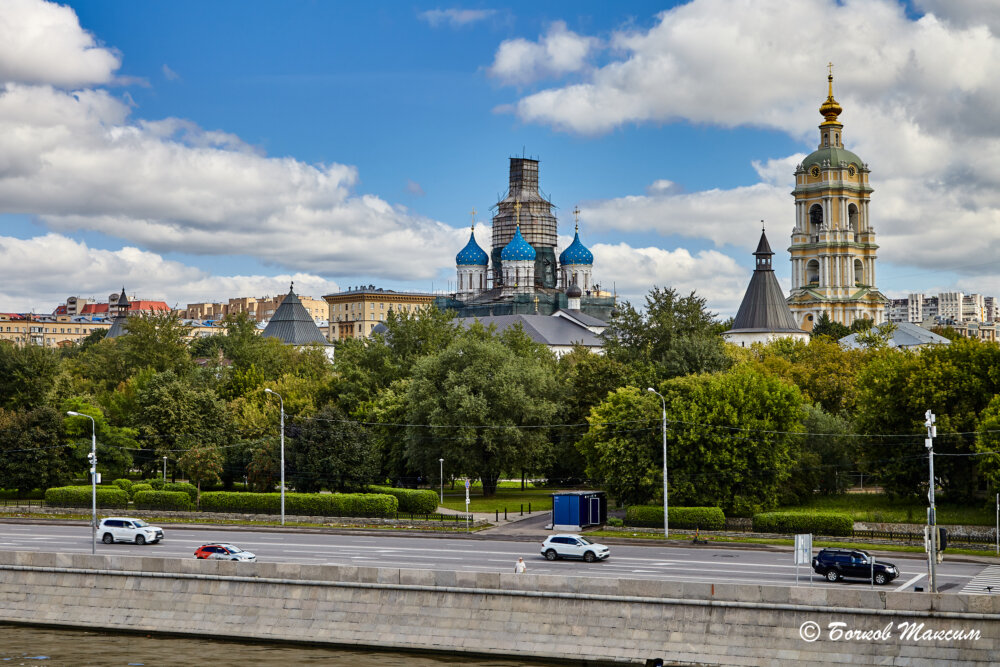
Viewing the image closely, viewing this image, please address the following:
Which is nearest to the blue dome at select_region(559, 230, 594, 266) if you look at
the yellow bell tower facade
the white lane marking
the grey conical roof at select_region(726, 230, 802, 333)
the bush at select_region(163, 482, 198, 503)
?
the yellow bell tower facade

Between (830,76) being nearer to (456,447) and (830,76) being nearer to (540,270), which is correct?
(540,270)

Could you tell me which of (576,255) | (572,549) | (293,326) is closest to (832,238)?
(576,255)

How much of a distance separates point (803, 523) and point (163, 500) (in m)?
37.1

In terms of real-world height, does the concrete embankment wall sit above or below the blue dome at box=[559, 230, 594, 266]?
below

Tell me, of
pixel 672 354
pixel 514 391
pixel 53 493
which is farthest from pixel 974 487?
pixel 53 493

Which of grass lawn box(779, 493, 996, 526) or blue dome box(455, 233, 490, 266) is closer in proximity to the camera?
grass lawn box(779, 493, 996, 526)

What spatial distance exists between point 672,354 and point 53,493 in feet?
128

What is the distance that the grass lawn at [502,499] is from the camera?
214 feet

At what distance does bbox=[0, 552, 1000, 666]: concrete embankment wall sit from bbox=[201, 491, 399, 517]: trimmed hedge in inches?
955

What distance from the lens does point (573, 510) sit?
179ft

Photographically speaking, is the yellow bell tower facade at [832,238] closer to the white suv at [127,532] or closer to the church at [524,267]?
the church at [524,267]

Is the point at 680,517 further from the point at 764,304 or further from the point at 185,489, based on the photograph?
the point at 764,304

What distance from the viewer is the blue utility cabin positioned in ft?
179

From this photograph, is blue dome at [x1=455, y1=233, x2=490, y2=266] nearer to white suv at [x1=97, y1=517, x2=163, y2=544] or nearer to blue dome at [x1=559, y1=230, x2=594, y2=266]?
blue dome at [x1=559, y1=230, x2=594, y2=266]
